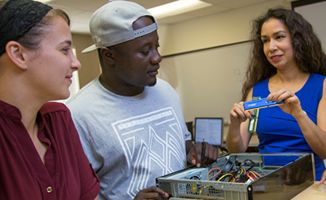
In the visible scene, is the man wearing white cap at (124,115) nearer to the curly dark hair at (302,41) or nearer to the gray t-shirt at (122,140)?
the gray t-shirt at (122,140)

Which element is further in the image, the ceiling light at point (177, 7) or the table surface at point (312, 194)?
the ceiling light at point (177, 7)

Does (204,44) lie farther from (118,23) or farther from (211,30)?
(118,23)

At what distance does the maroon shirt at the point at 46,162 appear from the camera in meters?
0.70

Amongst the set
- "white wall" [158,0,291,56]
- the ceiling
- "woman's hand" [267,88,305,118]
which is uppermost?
the ceiling

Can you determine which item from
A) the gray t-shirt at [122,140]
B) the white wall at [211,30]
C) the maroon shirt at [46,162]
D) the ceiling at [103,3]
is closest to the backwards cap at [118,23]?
the gray t-shirt at [122,140]

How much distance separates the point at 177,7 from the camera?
4586 mm

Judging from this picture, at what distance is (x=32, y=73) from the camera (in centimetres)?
74

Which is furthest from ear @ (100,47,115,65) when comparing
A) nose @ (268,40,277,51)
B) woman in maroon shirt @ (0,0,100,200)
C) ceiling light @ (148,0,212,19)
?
ceiling light @ (148,0,212,19)

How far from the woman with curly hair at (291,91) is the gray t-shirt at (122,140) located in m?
0.37

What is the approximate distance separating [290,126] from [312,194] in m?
0.41

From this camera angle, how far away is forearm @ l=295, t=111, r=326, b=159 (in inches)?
47.9

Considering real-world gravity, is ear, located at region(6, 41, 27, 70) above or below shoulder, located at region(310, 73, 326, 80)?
above

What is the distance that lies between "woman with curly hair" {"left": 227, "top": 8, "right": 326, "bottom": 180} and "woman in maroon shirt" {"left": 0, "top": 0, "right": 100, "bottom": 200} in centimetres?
78

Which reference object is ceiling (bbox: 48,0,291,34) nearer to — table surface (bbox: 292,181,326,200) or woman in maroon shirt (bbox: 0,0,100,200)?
woman in maroon shirt (bbox: 0,0,100,200)
